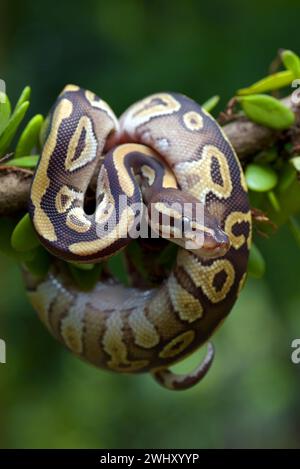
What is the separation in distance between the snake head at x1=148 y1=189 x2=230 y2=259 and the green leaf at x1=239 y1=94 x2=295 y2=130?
393 mm

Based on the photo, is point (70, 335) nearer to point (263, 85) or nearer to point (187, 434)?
point (263, 85)

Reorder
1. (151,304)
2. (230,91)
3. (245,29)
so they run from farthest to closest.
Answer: (245,29) < (230,91) < (151,304)

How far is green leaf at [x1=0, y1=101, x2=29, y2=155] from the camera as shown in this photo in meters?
1.96

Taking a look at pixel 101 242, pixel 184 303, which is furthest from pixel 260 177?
pixel 101 242

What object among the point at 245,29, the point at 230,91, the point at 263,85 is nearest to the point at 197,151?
the point at 263,85

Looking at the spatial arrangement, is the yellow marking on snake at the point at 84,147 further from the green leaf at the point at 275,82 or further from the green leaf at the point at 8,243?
the green leaf at the point at 275,82

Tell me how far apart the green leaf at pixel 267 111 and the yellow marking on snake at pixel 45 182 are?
604 millimetres

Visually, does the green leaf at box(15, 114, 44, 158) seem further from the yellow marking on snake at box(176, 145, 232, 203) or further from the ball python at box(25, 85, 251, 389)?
the yellow marking on snake at box(176, 145, 232, 203)

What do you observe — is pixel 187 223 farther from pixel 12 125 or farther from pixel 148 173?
pixel 12 125

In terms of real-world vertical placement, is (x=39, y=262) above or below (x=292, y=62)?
below

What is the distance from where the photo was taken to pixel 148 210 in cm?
210

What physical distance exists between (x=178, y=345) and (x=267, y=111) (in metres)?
0.86

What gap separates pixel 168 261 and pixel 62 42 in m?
2.99
